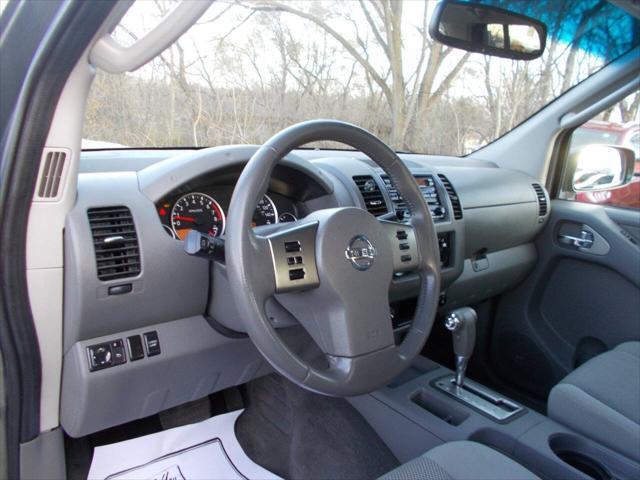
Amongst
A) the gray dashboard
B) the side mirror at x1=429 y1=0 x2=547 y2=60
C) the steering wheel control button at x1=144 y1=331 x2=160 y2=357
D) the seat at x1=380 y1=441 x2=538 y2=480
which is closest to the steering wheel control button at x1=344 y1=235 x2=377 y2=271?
the gray dashboard

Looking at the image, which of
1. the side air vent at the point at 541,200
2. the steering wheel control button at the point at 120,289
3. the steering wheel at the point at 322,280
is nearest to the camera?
the steering wheel at the point at 322,280

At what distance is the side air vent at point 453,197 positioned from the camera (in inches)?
84.5

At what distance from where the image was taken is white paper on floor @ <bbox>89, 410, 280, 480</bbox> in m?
1.70

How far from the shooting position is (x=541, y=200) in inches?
105

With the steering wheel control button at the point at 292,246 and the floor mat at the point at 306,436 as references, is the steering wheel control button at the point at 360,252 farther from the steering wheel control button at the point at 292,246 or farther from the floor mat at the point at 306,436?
the floor mat at the point at 306,436

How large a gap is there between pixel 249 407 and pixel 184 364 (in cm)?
63

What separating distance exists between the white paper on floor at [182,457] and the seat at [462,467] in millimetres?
780

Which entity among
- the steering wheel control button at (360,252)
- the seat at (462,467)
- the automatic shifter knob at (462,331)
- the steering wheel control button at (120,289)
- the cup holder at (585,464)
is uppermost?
the steering wheel control button at (360,252)

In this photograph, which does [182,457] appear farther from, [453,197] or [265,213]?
[453,197]

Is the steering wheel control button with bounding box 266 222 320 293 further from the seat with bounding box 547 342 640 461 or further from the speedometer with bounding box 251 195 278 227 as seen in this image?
→ the seat with bounding box 547 342 640 461

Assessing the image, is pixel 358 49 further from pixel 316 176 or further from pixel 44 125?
pixel 44 125

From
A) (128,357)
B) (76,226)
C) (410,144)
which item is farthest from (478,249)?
(76,226)

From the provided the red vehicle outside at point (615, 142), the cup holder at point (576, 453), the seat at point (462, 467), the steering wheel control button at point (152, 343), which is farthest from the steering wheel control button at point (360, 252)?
the red vehicle outside at point (615, 142)

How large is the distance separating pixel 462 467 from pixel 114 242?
3.28ft
